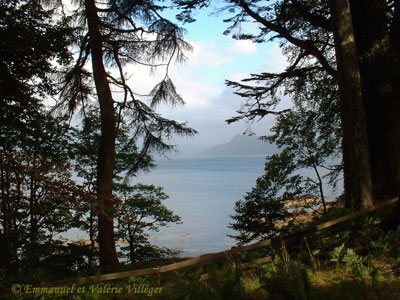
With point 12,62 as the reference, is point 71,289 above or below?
below

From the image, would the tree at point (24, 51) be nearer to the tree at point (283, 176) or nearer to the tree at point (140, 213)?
the tree at point (140, 213)

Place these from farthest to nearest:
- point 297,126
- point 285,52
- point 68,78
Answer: point 297,126 → point 285,52 → point 68,78

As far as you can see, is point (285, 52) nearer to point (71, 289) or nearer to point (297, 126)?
point (297, 126)

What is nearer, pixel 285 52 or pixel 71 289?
pixel 71 289

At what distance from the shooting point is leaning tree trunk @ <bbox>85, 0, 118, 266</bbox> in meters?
10.5

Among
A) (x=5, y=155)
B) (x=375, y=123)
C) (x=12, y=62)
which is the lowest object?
(x=375, y=123)

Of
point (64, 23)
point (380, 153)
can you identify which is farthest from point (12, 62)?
point (380, 153)

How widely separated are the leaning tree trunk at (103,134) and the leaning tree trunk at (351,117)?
714 centimetres

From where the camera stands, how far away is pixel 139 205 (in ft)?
52.2

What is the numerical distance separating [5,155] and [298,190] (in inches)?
464

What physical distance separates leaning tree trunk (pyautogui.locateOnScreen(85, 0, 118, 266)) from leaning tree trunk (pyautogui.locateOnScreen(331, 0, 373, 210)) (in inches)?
281

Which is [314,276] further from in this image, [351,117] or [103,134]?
[103,134]

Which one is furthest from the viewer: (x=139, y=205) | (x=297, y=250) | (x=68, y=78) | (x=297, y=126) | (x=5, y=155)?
(x=139, y=205)

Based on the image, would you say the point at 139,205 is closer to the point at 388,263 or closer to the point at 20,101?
the point at 20,101
